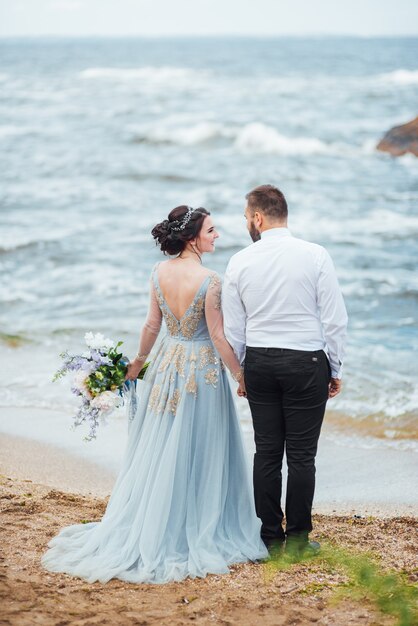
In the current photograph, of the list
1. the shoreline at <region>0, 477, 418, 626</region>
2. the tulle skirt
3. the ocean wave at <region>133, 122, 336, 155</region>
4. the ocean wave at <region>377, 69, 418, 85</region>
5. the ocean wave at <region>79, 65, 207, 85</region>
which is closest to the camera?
the shoreline at <region>0, 477, 418, 626</region>

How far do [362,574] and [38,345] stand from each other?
7.02 m

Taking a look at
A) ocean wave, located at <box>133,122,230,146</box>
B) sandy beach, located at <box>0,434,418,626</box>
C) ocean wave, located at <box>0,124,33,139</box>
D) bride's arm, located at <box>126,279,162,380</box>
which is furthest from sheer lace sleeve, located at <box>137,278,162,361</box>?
ocean wave, located at <box>0,124,33,139</box>

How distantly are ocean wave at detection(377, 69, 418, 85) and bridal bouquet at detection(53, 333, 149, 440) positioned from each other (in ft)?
135

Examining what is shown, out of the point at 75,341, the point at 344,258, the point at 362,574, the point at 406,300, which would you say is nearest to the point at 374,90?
the point at 344,258

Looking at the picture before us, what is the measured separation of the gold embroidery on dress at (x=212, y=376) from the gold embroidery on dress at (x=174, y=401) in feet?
0.49

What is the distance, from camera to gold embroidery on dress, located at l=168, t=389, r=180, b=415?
409 centimetres

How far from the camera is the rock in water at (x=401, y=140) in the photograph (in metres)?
23.3

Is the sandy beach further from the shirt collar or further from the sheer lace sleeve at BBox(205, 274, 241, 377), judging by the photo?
the shirt collar

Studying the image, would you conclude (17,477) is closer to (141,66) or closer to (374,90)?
(374,90)

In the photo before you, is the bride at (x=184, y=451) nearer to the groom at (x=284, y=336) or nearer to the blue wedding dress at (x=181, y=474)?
the blue wedding dress at (x=181, y=474)

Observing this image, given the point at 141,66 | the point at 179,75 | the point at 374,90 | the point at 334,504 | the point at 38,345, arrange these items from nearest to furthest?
the point at 334,504, the point at 38,345, the point at 374,90, the point at 179,75, the point at 141,66

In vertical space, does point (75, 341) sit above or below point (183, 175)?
below

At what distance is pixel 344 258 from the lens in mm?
13289

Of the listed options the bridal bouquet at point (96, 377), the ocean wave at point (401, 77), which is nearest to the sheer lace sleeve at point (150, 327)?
the bridal bouquet at point (96, 377)
